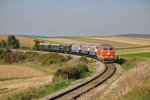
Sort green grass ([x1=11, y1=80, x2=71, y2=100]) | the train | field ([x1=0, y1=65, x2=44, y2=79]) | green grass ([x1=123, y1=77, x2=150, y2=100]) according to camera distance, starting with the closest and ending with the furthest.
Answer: green grass ([x1=123, y1=77, x2=150, y2=100]), green grass ([x1=11, y1=80, x2=71, y2=100]), the train, field ([x1=0, y1=65, x2=44, y2=79])

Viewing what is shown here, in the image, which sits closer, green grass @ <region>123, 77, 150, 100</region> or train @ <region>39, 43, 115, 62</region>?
green grass @ <region>123, 77, 150, 100</region>

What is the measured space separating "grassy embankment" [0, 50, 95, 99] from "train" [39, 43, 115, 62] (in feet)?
6.65

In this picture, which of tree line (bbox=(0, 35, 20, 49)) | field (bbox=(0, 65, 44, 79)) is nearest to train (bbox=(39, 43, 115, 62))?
field (bbox=(0, 65, 44, 79))

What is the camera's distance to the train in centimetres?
4234

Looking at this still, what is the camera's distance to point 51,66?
6147 cm

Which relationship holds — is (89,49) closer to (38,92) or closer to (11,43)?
(38,92)

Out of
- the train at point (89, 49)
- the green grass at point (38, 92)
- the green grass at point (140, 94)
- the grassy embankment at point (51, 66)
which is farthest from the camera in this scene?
the train at point (89, 49)

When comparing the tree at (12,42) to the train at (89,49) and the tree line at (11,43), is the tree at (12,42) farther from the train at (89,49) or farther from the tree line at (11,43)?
the train at (89,49)

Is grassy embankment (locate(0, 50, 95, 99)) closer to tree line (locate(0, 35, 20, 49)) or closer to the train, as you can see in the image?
the train

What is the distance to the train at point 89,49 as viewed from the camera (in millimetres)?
42344

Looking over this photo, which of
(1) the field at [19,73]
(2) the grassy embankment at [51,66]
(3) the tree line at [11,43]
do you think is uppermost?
(3) the tree line at [11,43]

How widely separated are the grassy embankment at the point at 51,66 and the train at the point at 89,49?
2028mm

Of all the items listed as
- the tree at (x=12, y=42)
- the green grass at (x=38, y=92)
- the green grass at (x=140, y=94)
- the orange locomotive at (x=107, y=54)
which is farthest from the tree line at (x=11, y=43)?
the green grass at (x=140, y=94)

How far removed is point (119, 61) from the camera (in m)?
45.0
